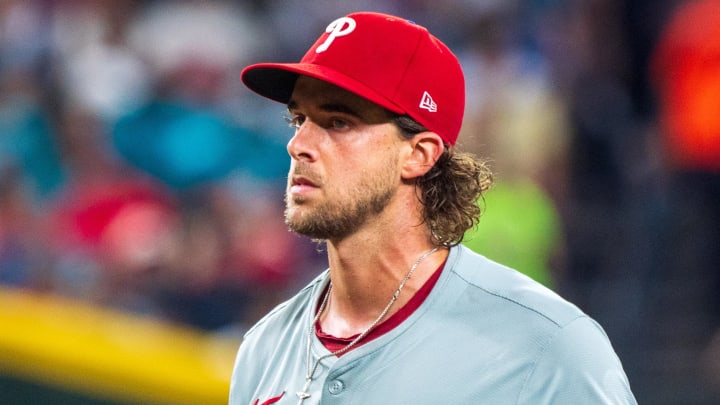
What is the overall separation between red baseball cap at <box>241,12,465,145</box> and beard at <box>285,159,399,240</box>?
0.20 metres

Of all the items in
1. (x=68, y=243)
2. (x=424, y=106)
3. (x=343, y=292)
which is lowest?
(x=343, y=292)

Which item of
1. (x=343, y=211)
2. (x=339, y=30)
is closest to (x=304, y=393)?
(x=343, y=211)

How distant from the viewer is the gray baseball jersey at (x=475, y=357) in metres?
2.56

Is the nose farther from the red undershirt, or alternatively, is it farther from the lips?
the red undershirt

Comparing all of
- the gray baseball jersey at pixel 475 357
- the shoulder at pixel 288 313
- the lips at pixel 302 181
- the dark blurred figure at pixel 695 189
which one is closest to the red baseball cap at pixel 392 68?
the lips at pixel 302 181

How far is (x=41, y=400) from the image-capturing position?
16.1ft

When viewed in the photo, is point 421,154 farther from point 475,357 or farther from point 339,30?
point 475,357

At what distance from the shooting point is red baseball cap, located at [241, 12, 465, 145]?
9.45 feet

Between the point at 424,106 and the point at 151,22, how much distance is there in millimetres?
5044

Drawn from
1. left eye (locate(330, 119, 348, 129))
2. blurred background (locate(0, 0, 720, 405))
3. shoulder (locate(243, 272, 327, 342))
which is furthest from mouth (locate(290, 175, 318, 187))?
blurred background (locate(0, 0, 720, 405))

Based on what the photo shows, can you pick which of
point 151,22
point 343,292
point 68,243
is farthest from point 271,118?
point 343,292

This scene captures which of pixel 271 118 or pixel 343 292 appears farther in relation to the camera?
pixel 271 118

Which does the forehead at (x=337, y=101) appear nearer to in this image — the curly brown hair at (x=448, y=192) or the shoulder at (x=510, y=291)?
the curly brown hair at (x=448, y=192)

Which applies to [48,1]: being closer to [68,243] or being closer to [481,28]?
[68,243]
